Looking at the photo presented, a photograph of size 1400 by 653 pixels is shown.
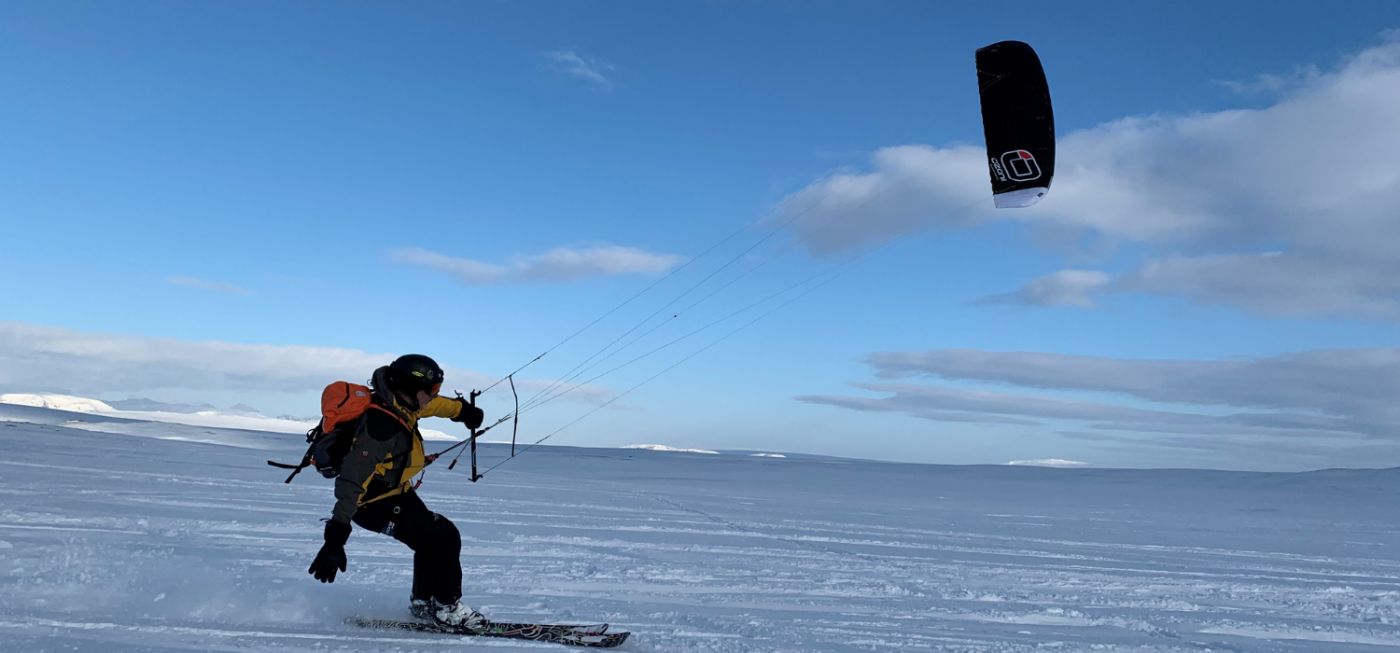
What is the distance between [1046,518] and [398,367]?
14.0 metres

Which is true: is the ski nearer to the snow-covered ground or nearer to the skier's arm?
the snow-covered ground

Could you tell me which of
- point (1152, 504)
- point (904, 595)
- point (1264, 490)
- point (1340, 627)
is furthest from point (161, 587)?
point (1264, 490)

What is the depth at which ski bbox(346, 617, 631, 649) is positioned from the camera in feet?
15.4

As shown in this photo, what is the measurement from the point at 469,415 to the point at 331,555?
4.58ft

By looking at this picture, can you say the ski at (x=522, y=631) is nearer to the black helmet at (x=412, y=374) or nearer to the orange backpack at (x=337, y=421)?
the orange backpack at (x=337, y=421)

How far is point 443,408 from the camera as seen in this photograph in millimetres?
5289

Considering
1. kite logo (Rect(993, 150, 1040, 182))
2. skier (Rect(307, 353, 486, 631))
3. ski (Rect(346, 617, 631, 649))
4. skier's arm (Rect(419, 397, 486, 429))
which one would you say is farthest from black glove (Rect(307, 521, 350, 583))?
kite logo (Rect(993, 150, 1040, 182))

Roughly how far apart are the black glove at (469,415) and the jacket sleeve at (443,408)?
1.4 inches

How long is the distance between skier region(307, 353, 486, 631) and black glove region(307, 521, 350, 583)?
2 centimetres

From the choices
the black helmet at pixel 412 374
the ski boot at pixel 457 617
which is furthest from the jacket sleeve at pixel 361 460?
the ski boot at pixel 457 617

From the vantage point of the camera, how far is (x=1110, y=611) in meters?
6.54

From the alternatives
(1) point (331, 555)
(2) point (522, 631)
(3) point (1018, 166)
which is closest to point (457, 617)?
(2) point (522, 631)

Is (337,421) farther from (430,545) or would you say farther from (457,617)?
(457,617)

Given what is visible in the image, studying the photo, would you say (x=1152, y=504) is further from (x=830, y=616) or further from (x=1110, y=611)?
(x=830, y=616)
